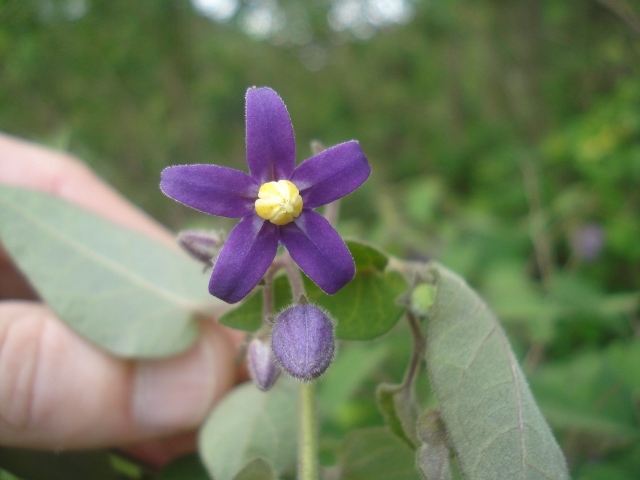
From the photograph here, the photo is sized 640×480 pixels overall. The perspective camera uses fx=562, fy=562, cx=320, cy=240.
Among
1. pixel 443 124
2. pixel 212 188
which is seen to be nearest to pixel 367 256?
pixel 212 188

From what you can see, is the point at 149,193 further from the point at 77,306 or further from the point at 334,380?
the point at 77,306

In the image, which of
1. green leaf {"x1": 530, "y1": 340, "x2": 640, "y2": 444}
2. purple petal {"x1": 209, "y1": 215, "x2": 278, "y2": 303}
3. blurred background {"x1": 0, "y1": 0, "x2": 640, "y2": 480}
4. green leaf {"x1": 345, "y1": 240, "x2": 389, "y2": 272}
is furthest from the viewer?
blurred background {"x1": 0, "y1": 0, "x2": 640, "y2": 480}

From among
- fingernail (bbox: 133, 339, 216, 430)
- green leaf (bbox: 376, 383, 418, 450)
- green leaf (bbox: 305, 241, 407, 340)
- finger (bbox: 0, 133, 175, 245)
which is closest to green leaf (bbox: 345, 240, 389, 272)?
green leaf (bbox: 305, 241, 407, 340)

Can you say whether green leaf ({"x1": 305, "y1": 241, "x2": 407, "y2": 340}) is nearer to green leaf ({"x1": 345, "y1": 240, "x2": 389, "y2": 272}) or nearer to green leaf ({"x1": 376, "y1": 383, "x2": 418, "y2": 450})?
green leaf ({"x1": 345, "y1": 240, "x2": 389, "y2": 272})

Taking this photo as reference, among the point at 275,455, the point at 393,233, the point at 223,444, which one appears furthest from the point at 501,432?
the point at 393,233

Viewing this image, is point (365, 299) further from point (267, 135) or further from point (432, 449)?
point (267, 135)
